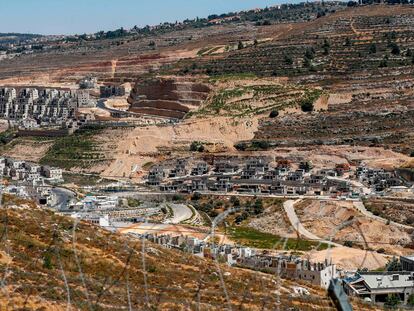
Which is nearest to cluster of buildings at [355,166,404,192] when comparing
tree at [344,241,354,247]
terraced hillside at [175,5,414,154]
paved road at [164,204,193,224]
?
terraced hillside at [175,5,414,154]

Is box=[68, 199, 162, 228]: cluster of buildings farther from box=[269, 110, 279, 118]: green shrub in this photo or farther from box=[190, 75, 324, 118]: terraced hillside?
box=[190, 75, 324, 118]: terraced hillside

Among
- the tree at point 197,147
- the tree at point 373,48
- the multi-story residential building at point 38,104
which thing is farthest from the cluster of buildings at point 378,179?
the multi-story residential building at point 38,104

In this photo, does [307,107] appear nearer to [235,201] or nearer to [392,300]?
[235,201]

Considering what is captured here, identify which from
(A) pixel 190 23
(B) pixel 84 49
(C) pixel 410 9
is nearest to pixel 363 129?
(C) pixel 410 9

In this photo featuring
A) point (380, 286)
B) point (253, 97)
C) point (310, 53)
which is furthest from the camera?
point (310, 53)

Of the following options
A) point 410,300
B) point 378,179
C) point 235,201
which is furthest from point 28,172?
point 410,300

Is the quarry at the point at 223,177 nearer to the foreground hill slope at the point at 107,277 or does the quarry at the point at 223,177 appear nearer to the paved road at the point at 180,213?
the foreground hill slope at the point at 107,277
